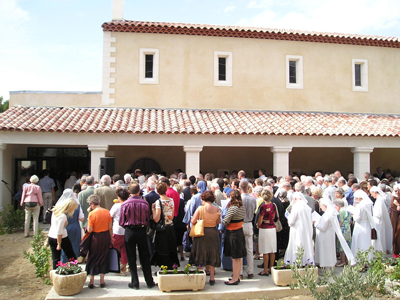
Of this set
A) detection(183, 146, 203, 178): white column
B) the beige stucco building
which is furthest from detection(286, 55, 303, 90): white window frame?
detection(183, 146, 203, 178): white column

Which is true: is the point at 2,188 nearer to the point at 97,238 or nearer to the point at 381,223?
the point at 97,238

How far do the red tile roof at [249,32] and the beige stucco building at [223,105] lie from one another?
49 millimetres

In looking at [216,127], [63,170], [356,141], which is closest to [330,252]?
[216,127]

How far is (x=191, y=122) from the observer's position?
595 inches

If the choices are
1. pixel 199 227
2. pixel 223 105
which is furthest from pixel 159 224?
pixel 223 105

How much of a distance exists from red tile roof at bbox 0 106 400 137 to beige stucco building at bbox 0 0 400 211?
49 mm

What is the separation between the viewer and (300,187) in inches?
315

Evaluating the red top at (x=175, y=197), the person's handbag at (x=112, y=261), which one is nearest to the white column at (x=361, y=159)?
the red top at (x=175, y=197)

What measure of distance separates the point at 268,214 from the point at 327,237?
1.37m

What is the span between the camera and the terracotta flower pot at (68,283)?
6.48 m

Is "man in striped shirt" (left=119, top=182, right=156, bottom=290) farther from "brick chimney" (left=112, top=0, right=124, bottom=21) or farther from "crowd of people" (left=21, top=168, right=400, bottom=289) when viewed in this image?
"brick chimney" (left=112, top=0, right=124, bottom=21)

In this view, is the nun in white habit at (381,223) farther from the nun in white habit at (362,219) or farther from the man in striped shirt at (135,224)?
the man in striped shirt at (135,224)

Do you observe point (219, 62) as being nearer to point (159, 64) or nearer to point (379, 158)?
point (159, 64)

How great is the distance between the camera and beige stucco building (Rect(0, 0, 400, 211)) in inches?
570
